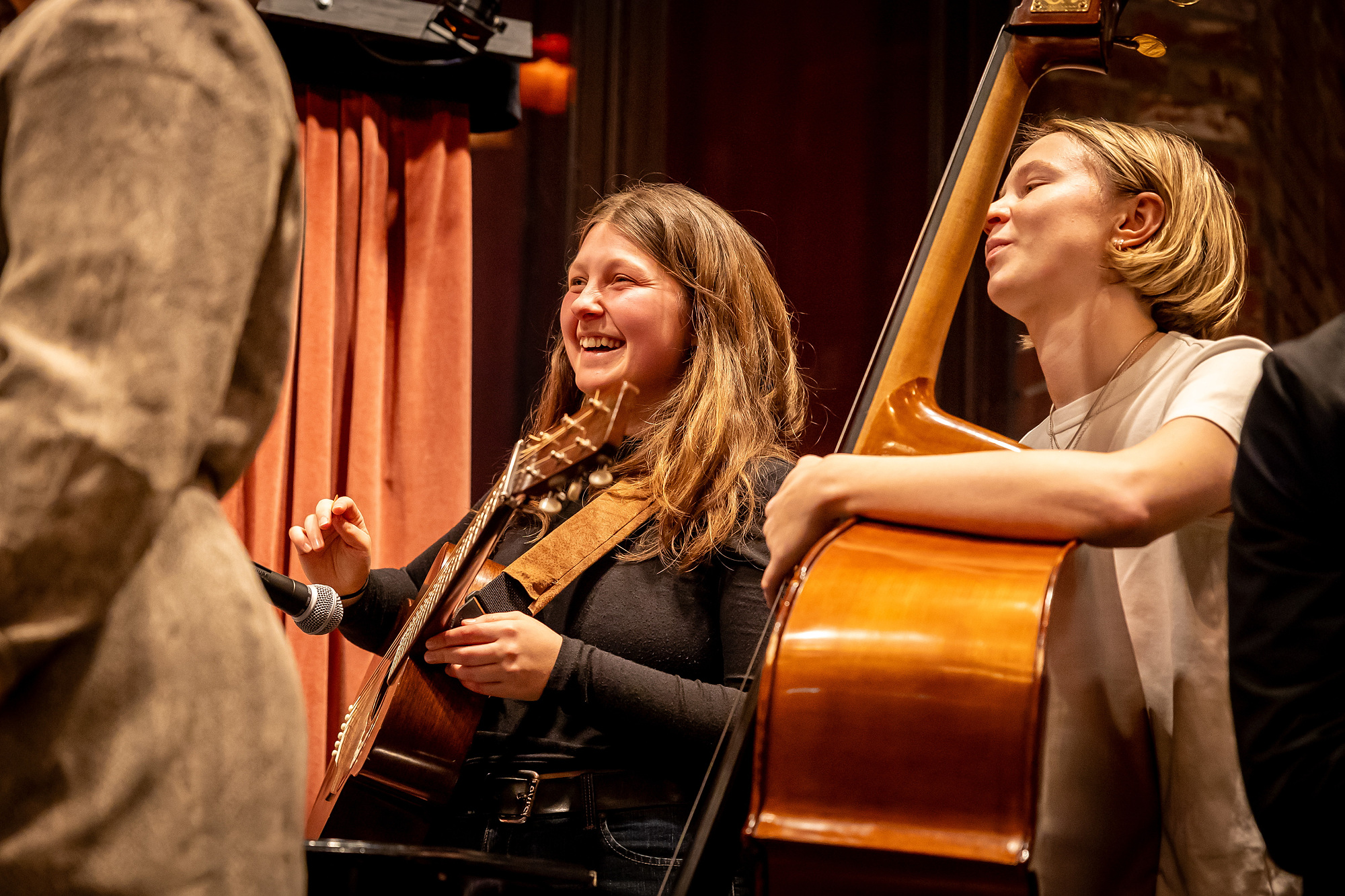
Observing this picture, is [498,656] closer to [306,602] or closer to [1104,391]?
[306,602]

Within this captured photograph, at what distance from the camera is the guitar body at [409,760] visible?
59.4 inches

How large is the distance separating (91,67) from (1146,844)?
127 cm

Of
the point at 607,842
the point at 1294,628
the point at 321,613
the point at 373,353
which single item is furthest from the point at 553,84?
the point at 1294,628

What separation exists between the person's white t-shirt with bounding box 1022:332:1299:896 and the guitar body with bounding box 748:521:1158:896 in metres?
0.09

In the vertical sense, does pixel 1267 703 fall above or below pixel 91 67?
below

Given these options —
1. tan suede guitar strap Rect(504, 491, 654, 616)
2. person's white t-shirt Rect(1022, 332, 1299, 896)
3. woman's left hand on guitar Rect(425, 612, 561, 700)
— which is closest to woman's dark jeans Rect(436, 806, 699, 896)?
woman's left hand on guitar Rect(425, 612, 561, 700)

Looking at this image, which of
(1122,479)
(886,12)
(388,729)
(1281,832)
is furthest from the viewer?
(886,12)

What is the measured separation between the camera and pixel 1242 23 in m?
2.87

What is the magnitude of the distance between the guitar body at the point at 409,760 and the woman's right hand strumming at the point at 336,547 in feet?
1.13

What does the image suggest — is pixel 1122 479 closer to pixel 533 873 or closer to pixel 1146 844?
pixel 1146 844

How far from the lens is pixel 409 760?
151 centimetres

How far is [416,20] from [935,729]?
2.08 m

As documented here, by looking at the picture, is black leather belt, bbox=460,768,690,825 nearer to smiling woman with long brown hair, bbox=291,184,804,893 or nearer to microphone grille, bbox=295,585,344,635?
smiling woman with long brown hair, bbox=291,184,804,893

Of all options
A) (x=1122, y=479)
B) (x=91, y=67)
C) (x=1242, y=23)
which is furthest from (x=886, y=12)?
(x=91, y=67)
